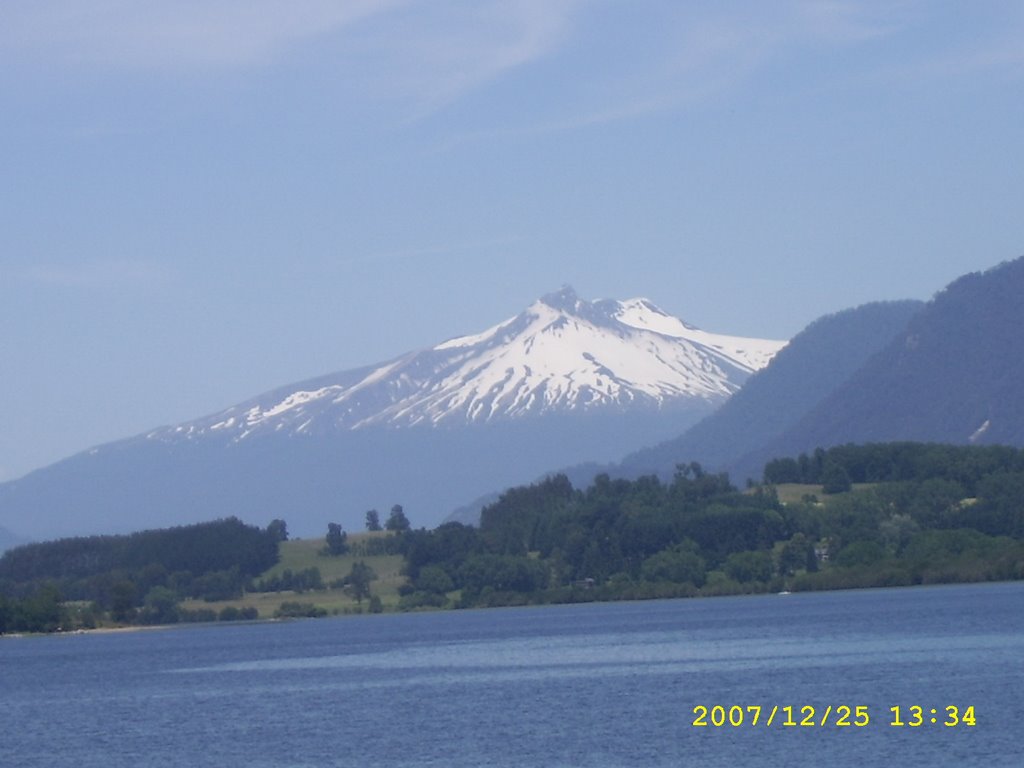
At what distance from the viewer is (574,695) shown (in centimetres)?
7506

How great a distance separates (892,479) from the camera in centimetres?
17875

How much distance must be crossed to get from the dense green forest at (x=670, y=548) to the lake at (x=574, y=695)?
23667mm

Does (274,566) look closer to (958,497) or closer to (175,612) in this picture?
(175,612)

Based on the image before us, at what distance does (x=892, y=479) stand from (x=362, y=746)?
12221cm

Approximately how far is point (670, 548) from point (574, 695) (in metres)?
91.1

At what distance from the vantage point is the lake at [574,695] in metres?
58.0

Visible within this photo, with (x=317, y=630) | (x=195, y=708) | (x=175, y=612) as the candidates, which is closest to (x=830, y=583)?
(x=317, y=630)

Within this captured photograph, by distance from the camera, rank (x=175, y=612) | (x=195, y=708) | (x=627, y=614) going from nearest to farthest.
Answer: (x=195, y=708)
(x=627, y=614)
(x=175, y=612)
